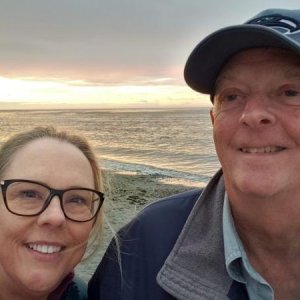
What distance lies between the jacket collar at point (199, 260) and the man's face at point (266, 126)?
288mm

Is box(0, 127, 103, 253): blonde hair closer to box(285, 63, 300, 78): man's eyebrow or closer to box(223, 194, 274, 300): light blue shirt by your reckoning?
box(223, 194, 274, 300): light blue shirt

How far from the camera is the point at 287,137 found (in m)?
2.37

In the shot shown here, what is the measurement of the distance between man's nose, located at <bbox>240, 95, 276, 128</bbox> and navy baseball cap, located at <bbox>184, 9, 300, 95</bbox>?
30cm

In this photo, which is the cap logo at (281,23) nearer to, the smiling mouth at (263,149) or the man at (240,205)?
the man at (240,205)

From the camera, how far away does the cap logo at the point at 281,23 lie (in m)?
2.30

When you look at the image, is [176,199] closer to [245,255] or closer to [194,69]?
[245,255]

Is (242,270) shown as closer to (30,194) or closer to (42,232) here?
(42,232)

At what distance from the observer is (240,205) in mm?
2545

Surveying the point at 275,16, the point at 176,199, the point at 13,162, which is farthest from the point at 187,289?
the point at 275,16

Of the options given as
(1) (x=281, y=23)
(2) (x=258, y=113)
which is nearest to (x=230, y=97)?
(2) (x=258, y=113)

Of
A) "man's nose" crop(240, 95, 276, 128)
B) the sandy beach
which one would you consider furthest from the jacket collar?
the sandy beach

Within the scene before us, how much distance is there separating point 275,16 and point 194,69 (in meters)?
0.59

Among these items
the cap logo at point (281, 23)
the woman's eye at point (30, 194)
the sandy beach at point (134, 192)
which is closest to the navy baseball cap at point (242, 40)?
the cap logo at point (281, 23)

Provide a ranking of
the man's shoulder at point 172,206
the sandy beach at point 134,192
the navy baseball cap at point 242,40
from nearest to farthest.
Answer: the navy baseball cap at point 242,40 < the man's shoulder at point 172,206 < the sandy beach at point 134,192
